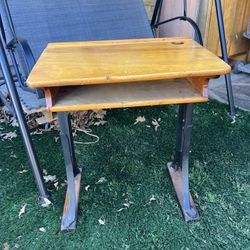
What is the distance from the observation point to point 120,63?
0.96 meters

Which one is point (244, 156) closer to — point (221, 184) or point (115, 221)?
point (221, 184)

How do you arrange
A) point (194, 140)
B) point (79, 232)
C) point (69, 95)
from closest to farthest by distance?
point (69, 95) → point (79, 232) → point (194, 140)

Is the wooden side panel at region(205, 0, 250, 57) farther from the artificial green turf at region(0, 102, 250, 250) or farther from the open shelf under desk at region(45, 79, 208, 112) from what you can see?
the open shelf under desk at region(45, 79, 208, 112)

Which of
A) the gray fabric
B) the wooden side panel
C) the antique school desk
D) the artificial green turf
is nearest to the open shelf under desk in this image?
the antique school desk

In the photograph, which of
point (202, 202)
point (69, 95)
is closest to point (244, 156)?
point (202, 202)

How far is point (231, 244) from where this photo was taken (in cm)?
108

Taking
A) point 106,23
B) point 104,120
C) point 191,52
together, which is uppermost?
point 191,52

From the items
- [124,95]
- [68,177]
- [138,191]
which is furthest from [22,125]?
[138,191]

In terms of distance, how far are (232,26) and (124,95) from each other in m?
1.91

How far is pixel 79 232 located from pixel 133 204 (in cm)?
27

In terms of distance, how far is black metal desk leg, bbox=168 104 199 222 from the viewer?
3.70 feet

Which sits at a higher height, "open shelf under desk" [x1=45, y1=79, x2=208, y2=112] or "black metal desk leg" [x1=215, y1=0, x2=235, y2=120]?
"open shelf under desk" [x1=45, y1=79, x2=208, y2=112]

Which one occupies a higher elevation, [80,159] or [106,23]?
[106,23]

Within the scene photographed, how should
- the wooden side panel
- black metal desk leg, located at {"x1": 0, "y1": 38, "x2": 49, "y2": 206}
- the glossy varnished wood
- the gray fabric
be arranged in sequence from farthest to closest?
the wooden side panel
the gray fabric
black metal desk leg, located at {"x1": 0, "y1": 38, "x2": 49, "y2": 206}
the glossy varnished wood
